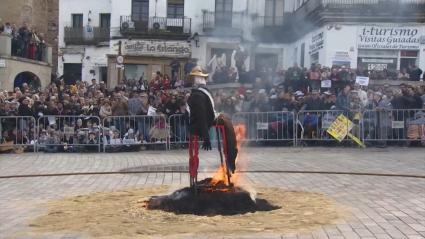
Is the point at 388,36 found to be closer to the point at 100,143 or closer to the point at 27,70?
the point at 100,143

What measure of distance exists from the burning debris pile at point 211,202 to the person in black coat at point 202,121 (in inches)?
8.4

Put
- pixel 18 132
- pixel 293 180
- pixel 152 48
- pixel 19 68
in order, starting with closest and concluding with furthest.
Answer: pixel 293 180 → pixel 18 132 → pixel 19 68 → pixel 152 48

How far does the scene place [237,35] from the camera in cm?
1128

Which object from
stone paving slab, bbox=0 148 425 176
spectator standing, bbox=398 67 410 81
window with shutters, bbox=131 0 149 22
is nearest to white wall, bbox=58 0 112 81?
window with shutters, bbox=131 0 149 22

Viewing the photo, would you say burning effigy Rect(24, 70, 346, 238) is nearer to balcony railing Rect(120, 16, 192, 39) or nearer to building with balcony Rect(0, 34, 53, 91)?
building with balcony Rect(0, 34, 53, 91)

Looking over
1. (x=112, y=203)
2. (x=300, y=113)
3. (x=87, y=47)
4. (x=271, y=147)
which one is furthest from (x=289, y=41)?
(x=87, y=47)

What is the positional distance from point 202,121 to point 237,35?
14.9ft

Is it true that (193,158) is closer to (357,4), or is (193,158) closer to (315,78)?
(315,78)

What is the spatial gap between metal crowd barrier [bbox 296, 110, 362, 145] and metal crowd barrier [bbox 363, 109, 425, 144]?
241mm

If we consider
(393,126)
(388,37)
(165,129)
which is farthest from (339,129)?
(388,37)

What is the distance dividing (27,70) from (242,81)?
14.5m

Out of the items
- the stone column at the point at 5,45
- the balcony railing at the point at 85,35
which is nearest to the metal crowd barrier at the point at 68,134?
the stone column at the point at 5,45

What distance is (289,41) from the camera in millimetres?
14602

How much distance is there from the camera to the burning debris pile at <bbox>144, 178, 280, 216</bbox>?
22.9 ft
